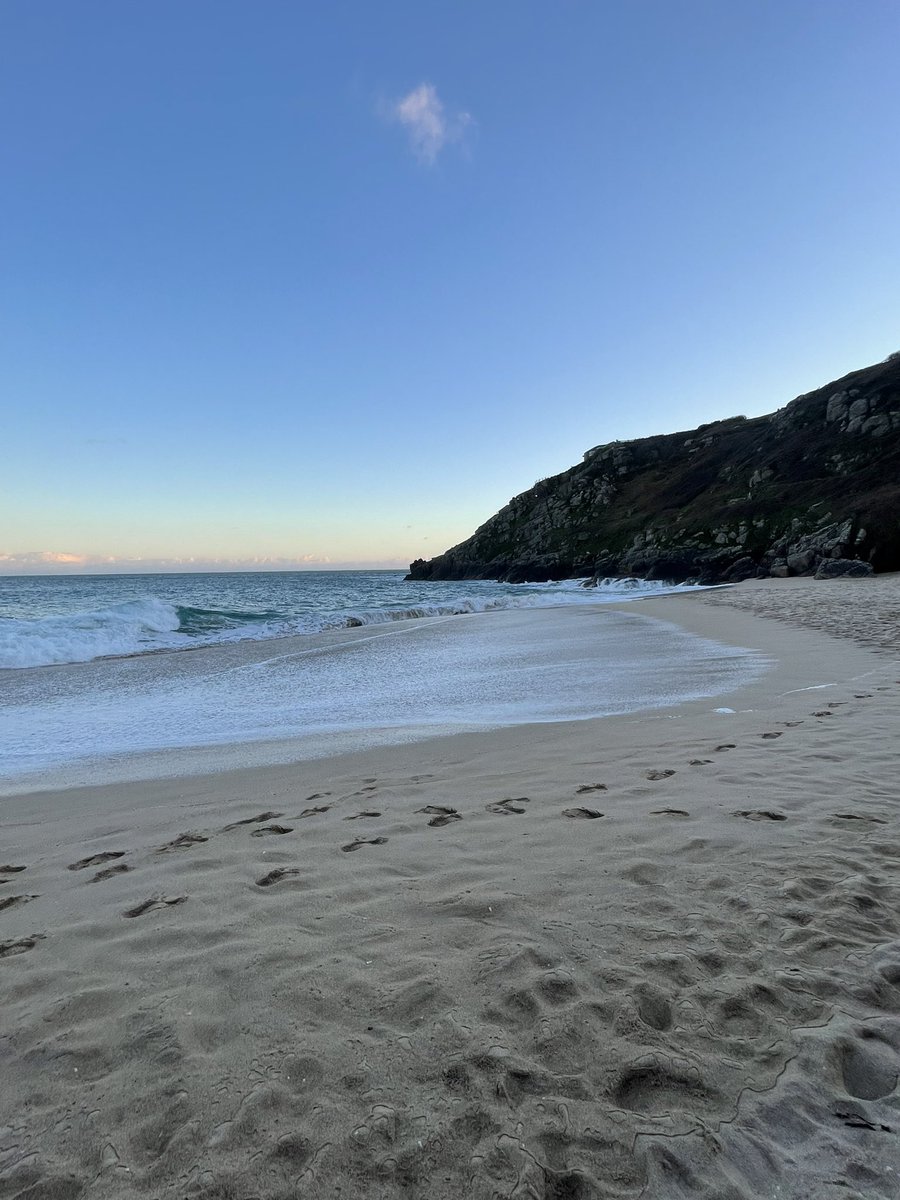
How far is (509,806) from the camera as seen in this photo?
4.78 metres

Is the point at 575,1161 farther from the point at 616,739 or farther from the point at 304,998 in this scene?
the point at 616,739

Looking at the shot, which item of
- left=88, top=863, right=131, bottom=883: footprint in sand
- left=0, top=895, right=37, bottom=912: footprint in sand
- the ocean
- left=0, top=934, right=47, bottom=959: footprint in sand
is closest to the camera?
left=0, top=934, right=47, bottom=959: footprint in sand

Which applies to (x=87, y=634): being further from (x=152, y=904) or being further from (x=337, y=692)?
(x=152, y=904)

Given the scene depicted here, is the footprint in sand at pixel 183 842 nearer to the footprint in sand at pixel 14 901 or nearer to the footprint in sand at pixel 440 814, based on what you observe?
the footprint in sand at pixel 14 901

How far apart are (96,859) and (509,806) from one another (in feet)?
9.71

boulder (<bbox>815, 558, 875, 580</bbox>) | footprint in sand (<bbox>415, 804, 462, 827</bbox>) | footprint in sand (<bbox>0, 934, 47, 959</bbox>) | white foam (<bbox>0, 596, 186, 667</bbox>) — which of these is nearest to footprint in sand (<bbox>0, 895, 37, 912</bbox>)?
footprint in sand (<bbox>0, 934, 47, 959</bbox>)

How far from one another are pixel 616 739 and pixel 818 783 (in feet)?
6.96

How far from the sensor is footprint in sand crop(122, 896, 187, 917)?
3.35 metres

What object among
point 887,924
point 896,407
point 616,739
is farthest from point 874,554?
point 887,924

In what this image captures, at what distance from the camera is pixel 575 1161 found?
1.82 m

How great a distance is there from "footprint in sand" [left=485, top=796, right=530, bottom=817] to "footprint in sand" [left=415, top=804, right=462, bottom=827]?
10.8 inches

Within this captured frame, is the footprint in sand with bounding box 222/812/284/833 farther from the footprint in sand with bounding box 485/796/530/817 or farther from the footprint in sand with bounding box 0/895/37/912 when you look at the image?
the footprint in sand with bounding box 485/796/530/817

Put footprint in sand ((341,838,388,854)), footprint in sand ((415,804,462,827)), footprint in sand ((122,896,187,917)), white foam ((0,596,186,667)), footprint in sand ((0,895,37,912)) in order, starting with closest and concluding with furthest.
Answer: footprint in sand ((122,896,187,917)), footprint in sand ((0,895,37,912)), footprint in sand ((341,838,388,854)), footprint in sand ((415,804,462,827)), white foam ((0,596,186,667))

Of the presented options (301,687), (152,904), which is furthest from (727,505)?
(152,904)
